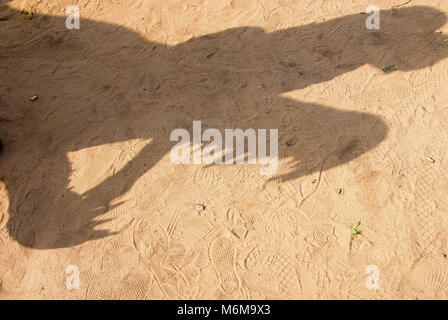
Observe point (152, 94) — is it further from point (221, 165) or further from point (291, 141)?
point (291, 141)

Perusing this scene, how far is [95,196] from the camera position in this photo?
4.94 m

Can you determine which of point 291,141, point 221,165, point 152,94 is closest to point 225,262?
point 221,165

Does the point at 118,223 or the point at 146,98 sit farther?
the point at 146,98

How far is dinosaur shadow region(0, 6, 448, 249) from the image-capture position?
4.98 meters

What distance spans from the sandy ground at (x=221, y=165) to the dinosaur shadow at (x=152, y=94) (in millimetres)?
26

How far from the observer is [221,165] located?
200 inches

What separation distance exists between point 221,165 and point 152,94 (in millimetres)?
1842

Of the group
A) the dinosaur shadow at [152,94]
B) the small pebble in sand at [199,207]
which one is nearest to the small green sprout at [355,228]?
the dinosaur shadow at [152,94]

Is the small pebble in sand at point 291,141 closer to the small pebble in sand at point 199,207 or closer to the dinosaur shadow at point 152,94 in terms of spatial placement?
the dinosaur shadow at point 152,94

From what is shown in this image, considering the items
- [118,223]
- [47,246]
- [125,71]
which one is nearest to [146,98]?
[125,71]

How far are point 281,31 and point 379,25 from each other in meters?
1.77

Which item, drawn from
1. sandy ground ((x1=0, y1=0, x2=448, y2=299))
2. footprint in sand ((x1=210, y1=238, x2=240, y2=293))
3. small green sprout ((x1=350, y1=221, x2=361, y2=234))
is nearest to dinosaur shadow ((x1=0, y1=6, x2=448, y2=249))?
sandy ground ((x1=0, y1=0, x2=448, y2=299))

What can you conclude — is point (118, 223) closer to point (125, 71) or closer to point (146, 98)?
point (146, 98)

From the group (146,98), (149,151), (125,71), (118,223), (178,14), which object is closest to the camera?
(118,223)
